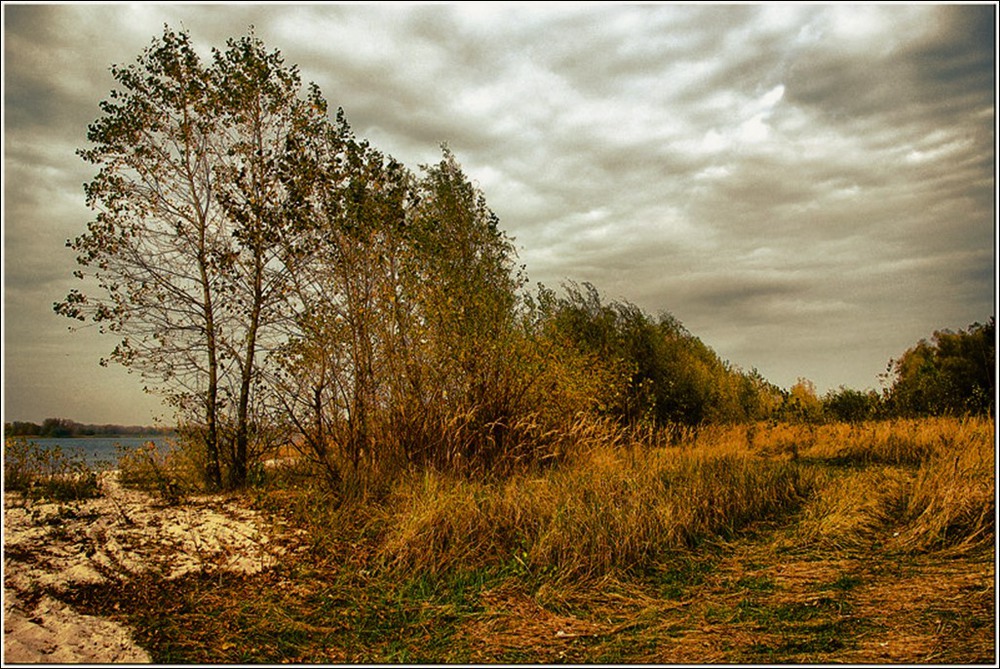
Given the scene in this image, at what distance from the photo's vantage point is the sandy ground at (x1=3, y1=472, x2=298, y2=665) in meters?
4.34

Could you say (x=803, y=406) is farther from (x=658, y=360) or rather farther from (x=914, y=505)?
(x=914, y=505)

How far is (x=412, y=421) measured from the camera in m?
8.33

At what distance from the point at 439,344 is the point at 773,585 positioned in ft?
15.0

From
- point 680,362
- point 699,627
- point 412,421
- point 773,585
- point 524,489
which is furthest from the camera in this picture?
point 680,362

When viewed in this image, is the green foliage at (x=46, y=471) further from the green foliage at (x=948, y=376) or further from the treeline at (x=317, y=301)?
the green foliage at (x=948, y=376)

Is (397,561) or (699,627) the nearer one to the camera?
(699,627)

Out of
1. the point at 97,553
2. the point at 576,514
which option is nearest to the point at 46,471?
the point at 97,553

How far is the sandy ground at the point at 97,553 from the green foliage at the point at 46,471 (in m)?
0.24

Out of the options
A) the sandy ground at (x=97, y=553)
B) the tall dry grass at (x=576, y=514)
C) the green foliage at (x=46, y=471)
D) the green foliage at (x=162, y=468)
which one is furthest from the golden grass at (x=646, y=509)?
the green foliage at (x=46, y=471)

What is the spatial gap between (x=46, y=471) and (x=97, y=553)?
8.61 ft

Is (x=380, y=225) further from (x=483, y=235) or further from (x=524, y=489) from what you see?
(x=524, y=489)

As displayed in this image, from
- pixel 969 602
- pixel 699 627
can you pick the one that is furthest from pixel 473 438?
pixel 969 602

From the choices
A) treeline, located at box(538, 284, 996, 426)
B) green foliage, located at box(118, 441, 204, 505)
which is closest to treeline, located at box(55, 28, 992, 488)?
green foliage, located at box(118, 441, 204, 505)

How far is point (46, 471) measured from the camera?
7.79 m
